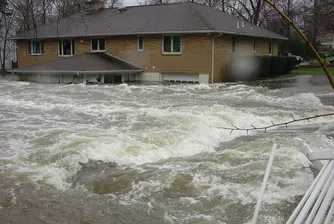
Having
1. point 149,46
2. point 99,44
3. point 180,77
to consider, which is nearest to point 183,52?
point 180,77

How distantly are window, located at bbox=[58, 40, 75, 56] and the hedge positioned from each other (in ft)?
38.1

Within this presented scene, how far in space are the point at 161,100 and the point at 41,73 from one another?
39.4 ft

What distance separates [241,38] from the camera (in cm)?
2786

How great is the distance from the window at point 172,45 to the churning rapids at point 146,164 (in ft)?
37.4

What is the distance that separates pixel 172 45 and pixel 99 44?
6.07 m

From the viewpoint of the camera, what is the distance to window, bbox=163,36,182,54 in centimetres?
2534

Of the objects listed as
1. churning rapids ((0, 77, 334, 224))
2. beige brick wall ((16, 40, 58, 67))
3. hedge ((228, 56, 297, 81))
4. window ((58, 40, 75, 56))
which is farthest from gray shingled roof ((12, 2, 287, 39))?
churning rapids ((0, 77, 334, 224))

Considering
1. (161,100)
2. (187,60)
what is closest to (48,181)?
(161,100)

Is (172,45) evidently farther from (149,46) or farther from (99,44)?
(99,44)

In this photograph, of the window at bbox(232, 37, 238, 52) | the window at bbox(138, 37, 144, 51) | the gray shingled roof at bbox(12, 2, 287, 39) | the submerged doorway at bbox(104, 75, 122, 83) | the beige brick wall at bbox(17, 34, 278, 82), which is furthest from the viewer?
the window at bbox(232, 37, 238, 52)

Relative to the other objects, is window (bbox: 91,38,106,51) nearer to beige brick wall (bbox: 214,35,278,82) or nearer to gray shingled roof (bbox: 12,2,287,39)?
gray shingled roof (bbox: 12,2,287,39)

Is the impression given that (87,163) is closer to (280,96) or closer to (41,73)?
(280,96)

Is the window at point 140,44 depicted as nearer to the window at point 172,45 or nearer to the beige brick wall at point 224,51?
the window at point 172,45

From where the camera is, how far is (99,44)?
28.9 meters
